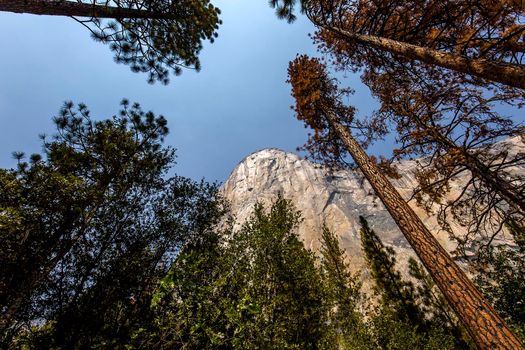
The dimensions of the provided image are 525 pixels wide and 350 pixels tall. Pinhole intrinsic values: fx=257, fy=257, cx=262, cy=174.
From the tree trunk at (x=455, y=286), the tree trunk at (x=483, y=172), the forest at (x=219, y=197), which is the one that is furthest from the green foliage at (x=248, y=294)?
the tree trunk at (x=483, y=172)

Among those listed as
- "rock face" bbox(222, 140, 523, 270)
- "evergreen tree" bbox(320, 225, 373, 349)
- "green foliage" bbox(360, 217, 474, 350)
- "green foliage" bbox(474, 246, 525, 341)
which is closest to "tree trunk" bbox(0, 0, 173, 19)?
"evergreen tree" bbox(320, 225, 373, 349)

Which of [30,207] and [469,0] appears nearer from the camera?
[469,0]

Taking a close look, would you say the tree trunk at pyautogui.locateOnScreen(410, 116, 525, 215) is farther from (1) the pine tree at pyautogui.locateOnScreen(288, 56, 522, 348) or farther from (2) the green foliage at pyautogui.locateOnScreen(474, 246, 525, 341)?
(2) the green foliage at pyautogui.locateOnScreen(474, 246, 525, 341)

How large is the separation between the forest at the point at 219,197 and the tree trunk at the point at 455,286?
0.8 inches

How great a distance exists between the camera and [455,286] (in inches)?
140

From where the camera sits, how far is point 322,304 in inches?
410

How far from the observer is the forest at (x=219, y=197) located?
15.5ft

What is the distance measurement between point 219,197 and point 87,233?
529 cm

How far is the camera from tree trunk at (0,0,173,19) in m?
4.28

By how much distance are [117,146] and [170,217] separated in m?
3.50

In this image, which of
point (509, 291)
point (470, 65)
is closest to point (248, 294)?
point (470, 65)

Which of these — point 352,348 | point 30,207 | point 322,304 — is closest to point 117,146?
point 30,207

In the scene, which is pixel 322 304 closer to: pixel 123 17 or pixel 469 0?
pixel 469 0

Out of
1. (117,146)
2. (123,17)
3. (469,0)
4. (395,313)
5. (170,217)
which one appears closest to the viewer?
(469,0)
